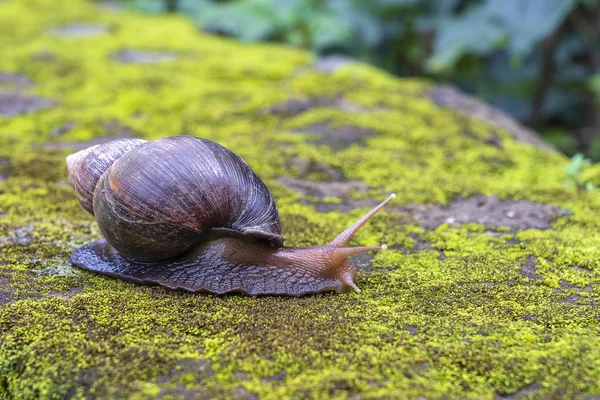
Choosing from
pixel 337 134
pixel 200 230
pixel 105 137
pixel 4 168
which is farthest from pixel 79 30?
pixel 200 230

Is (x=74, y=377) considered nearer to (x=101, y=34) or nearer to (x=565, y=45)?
(x=101, y=34)

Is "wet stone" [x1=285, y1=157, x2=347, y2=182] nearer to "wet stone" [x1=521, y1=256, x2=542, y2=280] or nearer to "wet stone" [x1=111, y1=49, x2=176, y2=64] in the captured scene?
"wet stone" [x1=521, y1=256, x2=542, y2=280]

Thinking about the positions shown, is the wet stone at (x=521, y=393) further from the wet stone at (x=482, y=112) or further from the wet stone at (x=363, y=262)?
the wet stone at (x=482, y=112)

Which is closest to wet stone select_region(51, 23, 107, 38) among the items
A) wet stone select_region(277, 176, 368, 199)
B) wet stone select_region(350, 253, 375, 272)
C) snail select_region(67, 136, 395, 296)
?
wet stone select_region(277, 176, 368, 199)

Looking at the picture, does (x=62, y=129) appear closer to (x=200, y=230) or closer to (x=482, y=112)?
(x=200, y=230)

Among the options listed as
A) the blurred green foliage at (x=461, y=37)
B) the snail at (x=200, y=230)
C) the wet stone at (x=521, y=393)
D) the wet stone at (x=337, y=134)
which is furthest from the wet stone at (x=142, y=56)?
the wet stone at (x=521, y=393)

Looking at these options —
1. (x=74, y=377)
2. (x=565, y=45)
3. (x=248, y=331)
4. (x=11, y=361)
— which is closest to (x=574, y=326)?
(x=248, y=331)

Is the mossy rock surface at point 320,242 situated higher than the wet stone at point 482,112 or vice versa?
the wet stone at point 482,112

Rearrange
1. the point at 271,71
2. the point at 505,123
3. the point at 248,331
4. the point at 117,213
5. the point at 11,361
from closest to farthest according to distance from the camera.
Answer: the point at 11,361 < the point at 248,331 < the point at 117,213 < the point at 505,123 < the point at 271,71
